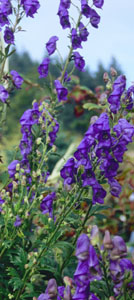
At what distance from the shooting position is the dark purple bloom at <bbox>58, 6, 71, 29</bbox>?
2.14 metres

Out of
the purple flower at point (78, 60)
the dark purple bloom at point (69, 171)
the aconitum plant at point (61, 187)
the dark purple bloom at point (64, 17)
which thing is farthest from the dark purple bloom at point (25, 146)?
the dark purple bloom at point (64, 17)

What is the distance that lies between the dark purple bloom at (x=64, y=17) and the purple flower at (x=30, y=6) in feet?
0.38

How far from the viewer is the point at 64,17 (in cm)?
215

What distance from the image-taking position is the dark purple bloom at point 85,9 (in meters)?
2.13

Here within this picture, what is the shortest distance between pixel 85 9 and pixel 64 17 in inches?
4.5

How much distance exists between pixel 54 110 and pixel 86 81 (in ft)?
107

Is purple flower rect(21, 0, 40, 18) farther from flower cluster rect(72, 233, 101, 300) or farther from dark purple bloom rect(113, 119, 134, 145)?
flower cluster rect(72, 233, 101, 300)

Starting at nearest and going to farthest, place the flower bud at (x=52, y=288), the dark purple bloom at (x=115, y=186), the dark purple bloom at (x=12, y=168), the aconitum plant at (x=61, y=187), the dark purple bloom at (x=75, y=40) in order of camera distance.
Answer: the flower bud at (x=52, y=288), the aconitum plant at (x=61, y=187), the dark purple bloom at (x=115, y=186), the dark purple bloom at (x=12, y=168), the dark purple bloom at (x=75, y=40)

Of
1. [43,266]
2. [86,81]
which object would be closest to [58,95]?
[43,266]

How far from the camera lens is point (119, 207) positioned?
362cm

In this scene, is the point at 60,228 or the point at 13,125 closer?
the point at 60,228

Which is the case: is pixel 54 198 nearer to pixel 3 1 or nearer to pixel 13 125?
pixel 3 1

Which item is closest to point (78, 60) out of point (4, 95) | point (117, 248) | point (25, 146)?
point (4, 95)

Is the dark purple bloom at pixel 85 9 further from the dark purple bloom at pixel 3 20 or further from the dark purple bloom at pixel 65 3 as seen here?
the dark purple bloom at pixel 3 20
